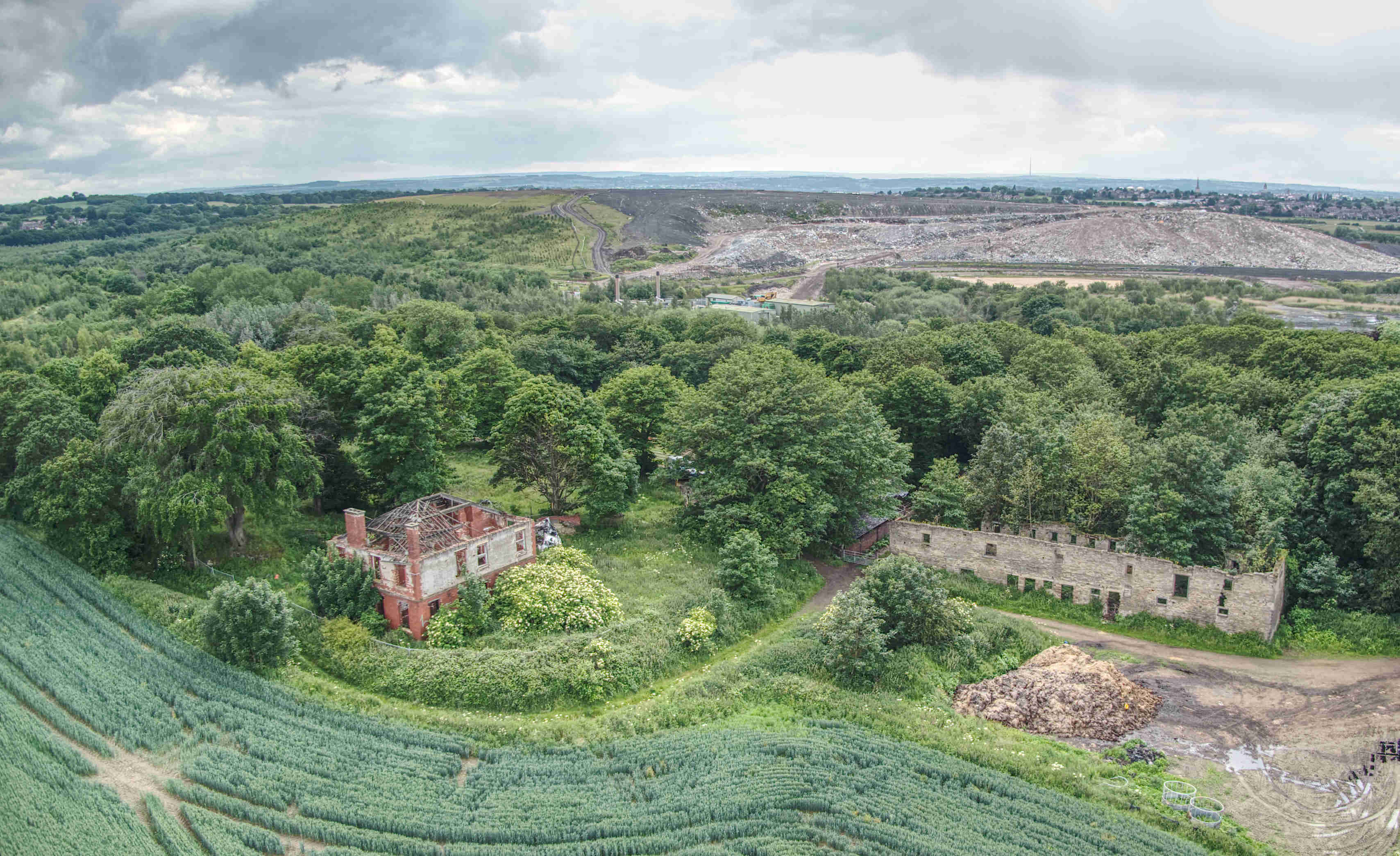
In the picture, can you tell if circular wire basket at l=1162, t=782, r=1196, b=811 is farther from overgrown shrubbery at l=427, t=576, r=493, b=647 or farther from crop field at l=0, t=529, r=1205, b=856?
overgrown shrubbery at l=427, t=576, r=493, b=647

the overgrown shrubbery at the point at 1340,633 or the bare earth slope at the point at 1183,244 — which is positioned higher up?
the bare earth slope at the point at 1183,244

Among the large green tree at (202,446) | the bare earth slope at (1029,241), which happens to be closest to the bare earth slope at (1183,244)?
the bare earth slope at (1029,241)

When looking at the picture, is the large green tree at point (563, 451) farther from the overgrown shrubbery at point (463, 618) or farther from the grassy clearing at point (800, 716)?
the grassy clearing at point (800, 716)

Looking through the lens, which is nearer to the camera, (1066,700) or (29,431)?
(1066,700)

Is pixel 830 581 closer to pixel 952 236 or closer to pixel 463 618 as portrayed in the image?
pixel 463 618

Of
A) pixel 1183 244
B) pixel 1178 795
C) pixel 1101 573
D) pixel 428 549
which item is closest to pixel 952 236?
pixel 1183 244

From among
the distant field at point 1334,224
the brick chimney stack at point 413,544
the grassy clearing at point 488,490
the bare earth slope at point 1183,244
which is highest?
the distant field at point 1334,224

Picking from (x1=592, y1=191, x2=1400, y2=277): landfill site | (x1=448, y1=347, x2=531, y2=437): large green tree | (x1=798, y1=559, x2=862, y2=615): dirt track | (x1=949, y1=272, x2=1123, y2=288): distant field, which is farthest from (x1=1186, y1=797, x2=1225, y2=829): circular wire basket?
(x1=592, y1=191, x2=1400, y2=277): landfill site
